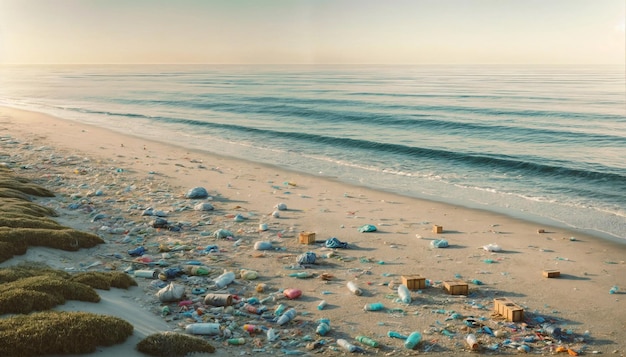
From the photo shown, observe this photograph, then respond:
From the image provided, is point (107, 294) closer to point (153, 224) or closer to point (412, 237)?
point (153, 224)

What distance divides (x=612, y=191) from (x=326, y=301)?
42.2 feet

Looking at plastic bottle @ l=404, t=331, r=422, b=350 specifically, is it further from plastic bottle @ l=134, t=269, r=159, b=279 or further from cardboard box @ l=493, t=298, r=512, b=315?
plastic bottle @ l=134, t=269, r=159, b=279

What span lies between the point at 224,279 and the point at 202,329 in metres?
1.89

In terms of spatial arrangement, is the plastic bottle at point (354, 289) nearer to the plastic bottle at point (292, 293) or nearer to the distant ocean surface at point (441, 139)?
the plastic bottle at point (292, 293)

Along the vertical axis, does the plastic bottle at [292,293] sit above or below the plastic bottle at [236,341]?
below

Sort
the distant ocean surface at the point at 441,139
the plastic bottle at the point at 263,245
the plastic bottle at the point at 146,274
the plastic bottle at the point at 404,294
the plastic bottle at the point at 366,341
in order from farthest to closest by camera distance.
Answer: the distant ocean surface at the point at 441,139, the plastic bottle at the point at 263,245, the plastic bottle at the point at 146,274, the plastic bottle at the point at 404,294, the plastic bottle at the point at 366,341

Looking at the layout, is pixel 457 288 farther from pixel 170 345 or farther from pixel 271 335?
pixel 170 345

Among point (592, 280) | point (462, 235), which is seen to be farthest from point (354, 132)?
point (592, 280)

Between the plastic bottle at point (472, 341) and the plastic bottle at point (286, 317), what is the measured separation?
232 cm

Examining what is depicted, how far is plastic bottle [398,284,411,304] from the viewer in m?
8.20

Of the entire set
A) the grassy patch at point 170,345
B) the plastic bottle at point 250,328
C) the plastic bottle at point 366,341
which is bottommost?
the plastic bottle at point 366,341

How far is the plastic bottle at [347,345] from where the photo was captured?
669 cm

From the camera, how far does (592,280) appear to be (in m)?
9.43

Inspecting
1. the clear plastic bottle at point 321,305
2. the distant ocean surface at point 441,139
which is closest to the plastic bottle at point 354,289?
the clear plastic bottle at point 321,305
